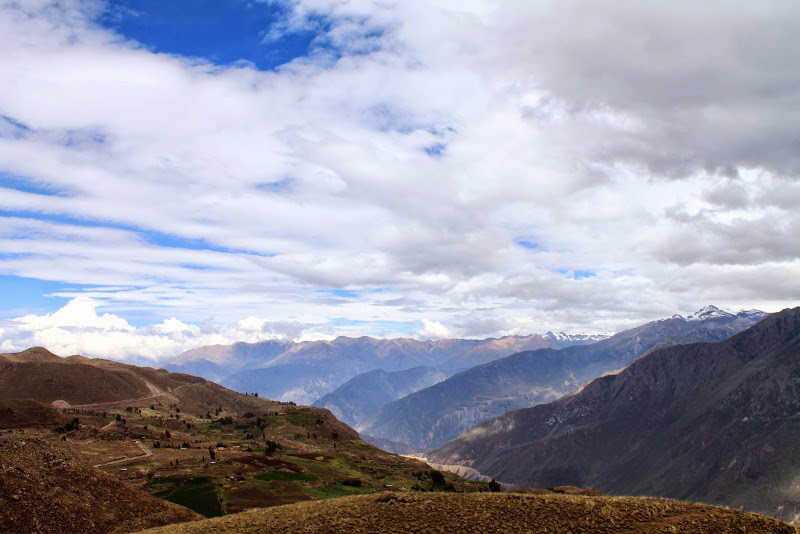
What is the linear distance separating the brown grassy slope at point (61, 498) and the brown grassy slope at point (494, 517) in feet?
20.7

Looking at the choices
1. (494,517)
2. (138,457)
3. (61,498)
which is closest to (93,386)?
(138,457)

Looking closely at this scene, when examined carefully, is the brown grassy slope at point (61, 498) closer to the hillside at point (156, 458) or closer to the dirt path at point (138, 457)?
the hillside at point (156, 458)

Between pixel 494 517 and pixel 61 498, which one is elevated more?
pixel 494 517

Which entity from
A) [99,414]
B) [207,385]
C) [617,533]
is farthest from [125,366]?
[617,533]

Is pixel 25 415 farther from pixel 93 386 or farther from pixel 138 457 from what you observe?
pixel 93 386

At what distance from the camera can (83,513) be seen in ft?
120

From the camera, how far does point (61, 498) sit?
36875mm

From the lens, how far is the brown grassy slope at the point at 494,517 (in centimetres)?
2759

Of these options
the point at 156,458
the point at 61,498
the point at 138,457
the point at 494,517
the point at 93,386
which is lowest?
the point at 156,458

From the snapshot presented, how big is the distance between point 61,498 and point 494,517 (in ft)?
105

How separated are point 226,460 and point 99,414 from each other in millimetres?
64787

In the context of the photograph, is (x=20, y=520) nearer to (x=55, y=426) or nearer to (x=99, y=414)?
(x=55, y=426)

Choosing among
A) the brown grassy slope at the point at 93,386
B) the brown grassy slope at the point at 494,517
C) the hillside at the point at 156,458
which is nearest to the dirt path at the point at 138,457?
the hillside at the point at 156,458

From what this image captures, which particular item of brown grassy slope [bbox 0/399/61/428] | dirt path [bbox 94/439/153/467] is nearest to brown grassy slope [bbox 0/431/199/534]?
dirt path [bbox 94/439/153/467]
